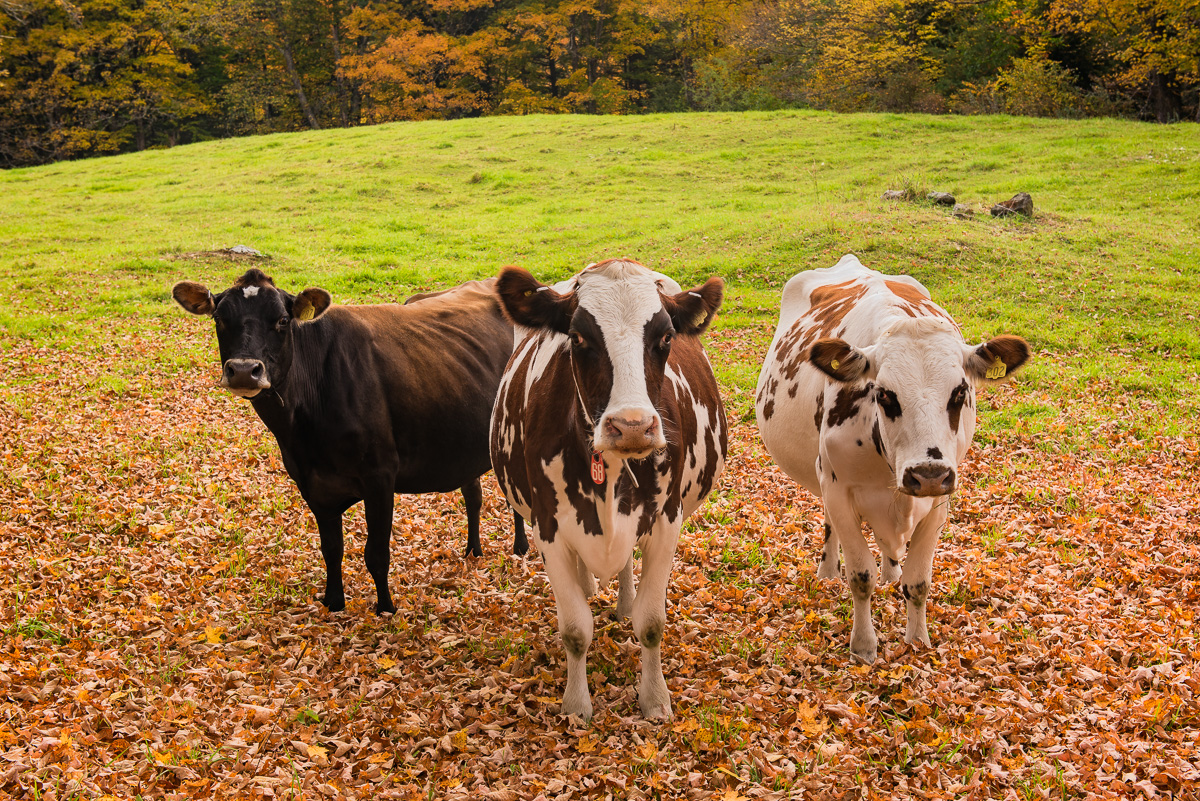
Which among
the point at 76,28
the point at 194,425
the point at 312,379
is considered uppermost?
the point at 76,28

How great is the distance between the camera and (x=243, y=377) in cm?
520

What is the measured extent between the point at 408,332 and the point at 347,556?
2246 mm

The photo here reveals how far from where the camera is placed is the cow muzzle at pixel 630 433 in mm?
3641

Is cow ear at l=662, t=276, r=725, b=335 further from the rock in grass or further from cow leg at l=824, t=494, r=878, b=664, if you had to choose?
the rock in grass

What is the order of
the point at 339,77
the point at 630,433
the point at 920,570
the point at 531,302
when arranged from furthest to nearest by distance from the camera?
the point at 339,77 < the point at 920,570 < the point at 531,302 < the point at 630,433

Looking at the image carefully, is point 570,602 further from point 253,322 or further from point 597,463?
point 253,322

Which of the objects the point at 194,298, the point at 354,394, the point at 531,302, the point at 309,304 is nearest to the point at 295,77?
the point at 194,298

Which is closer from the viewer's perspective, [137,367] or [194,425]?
[194,425]

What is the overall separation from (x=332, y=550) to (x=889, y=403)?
4.18 metres

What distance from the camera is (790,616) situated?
249 inches

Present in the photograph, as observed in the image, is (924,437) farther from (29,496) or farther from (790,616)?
(29,496)

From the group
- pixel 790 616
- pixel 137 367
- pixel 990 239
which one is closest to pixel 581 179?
pixel 990 239

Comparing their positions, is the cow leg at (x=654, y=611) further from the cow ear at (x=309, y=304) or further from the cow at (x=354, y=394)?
the cow ear at (x=309, y=304)

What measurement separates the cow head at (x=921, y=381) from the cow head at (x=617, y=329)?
1057mm
